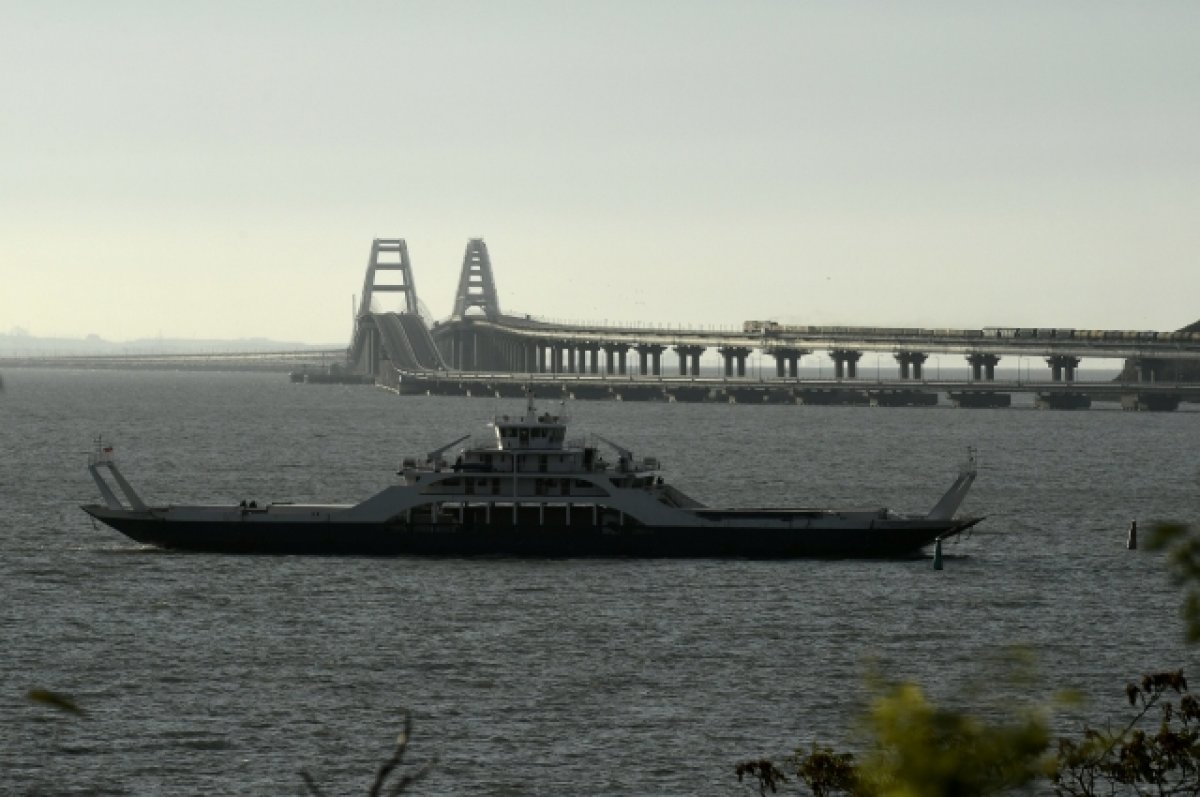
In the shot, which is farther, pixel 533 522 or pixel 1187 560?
pixel 533 522

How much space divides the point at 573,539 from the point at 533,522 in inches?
95.6

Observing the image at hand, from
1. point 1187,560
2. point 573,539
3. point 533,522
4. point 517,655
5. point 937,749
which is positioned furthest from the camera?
point 533,522

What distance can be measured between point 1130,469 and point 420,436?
7476 centimetres

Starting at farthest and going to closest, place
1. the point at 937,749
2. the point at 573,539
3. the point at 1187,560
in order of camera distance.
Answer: the point at 573,539 < the point at 1187,560 < the point at 937,749

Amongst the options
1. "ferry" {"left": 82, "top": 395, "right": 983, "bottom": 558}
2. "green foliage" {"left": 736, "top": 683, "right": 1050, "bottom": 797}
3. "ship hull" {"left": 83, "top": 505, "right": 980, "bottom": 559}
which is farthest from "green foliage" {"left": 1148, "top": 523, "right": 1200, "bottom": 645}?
"ship hull" {"left": 83, "top": 505, "right": 980, "bottom": 559}

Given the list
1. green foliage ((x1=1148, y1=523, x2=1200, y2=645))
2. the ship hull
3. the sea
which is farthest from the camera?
the ship hull

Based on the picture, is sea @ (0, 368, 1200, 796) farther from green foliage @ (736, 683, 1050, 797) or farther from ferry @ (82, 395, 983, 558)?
ferry @ (82, 395, 983, 558)

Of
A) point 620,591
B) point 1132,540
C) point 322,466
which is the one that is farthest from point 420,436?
point 620,591

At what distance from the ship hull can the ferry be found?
0.04 metres

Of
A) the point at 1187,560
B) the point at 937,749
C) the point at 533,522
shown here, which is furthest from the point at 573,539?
the point at 937,749

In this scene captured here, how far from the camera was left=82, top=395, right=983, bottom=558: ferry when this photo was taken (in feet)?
272

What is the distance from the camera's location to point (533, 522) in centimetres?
8450

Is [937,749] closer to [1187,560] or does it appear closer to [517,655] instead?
[1187,560]

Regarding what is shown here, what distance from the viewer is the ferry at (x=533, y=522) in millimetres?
83000
